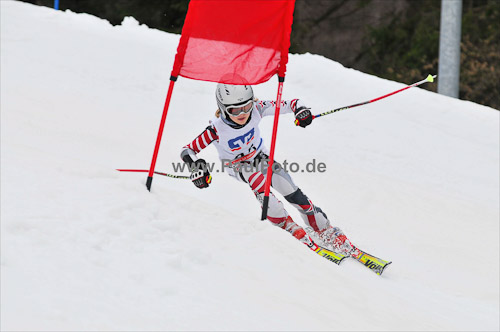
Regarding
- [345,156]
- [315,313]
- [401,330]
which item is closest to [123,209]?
[315,313]

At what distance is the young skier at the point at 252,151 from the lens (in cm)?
463

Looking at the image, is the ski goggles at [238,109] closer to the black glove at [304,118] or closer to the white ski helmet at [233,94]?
the white ski helmet at [233,94]

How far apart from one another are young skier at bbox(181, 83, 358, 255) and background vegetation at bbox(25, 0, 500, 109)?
11164mm

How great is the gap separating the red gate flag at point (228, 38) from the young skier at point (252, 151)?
17 cm

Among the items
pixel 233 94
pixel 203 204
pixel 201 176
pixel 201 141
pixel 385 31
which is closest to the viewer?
pixel 203 204

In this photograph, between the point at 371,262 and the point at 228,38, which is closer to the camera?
the point at 228,38

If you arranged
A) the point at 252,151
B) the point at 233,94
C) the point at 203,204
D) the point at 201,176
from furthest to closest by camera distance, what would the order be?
the point at 252,151, the point at 233,94, the point at 201,176, the point at 203,204

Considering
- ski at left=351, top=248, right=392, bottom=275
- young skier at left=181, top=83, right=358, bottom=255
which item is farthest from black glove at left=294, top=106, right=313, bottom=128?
ski at left=351, top=248, right=392, bottom=275

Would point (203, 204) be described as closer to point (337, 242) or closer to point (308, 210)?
point (308, 210)

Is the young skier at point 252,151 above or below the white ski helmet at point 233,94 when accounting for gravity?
below

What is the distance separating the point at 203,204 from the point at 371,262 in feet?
4.88

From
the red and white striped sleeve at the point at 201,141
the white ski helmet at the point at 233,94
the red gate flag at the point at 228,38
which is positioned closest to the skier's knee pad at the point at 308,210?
the red and white striped sleeve at the point at 201,141

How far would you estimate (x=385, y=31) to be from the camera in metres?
17.4

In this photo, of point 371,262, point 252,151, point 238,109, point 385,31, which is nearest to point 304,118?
point 238,109
